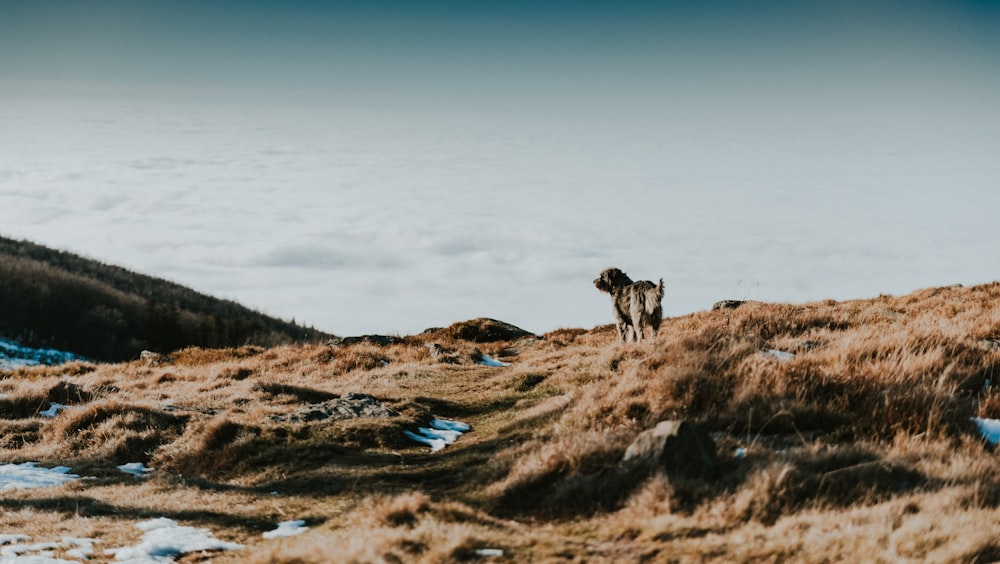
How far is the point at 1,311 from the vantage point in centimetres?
7825

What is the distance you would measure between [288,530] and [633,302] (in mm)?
9413

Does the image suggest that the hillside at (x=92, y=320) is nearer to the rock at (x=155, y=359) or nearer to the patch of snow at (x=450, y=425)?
the rock at (x=155, y=359)

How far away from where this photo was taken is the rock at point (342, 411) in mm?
10982

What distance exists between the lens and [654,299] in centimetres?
1365

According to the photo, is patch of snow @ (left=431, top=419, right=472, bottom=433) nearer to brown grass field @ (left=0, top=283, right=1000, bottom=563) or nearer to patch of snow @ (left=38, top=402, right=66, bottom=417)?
brown grass field @ (left=0, top=283, right=1000, bottom=563)

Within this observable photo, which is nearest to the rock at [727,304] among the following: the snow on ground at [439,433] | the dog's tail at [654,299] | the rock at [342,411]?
the dog's tail at [654,299]

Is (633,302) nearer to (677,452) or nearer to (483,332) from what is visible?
(677,452)

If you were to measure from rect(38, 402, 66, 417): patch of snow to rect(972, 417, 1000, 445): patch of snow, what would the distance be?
17.2 meters

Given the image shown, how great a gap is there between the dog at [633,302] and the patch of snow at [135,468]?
29.0 ft

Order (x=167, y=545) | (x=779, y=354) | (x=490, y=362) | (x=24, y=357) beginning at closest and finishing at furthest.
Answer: (x=167, y=545) < (x=779, y=354) < (x=490, y=362) < (x=24, y=357)

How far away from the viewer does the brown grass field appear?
481 centimetres

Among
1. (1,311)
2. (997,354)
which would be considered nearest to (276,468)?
(997,354)

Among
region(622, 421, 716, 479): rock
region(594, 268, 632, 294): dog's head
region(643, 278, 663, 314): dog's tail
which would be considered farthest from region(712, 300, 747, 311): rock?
region(622, 421, 716, 479): rock

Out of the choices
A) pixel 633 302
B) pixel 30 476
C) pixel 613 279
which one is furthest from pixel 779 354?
pixel 30 476
